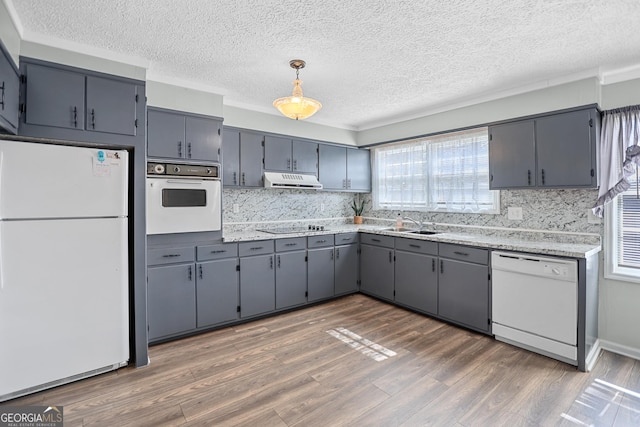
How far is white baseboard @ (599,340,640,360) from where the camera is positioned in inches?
107

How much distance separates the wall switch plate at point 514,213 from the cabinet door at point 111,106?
12.6 feet

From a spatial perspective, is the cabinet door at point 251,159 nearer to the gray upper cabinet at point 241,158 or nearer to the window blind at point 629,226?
the gray upper cabinet at point 241,158

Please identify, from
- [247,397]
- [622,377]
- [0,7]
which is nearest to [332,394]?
[247,397]

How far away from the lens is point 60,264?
7.37 ft

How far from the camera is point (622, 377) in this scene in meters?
2.41

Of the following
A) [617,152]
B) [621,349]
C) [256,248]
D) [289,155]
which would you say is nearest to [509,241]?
[617,152]

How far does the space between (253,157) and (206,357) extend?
89.2 inches

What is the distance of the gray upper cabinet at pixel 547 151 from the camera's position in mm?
2811

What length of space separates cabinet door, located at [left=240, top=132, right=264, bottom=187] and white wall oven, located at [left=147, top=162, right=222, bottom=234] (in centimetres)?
50

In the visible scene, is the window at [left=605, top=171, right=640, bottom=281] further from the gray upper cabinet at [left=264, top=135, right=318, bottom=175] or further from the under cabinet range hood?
the gray upper cabinet at [left=264, top=135, right=318, bottom=175]

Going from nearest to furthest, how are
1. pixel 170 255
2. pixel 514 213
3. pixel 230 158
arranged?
pixel 170 255 → pixel 514 213 → pixel 230 158

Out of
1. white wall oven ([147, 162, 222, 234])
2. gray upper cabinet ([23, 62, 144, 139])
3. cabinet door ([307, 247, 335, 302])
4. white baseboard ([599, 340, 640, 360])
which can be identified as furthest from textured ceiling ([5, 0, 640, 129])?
white baseboard ([599, 340, 640, 360])

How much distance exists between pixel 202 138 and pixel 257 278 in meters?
1.63

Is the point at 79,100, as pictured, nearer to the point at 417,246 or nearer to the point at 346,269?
the point at 346,269
